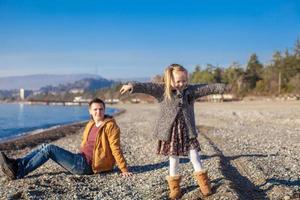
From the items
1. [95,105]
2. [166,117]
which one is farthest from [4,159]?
[166,117]

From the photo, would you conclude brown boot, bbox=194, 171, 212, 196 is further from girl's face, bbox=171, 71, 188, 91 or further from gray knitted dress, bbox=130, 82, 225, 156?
girl's face, bbox=171, 71, 188, 91

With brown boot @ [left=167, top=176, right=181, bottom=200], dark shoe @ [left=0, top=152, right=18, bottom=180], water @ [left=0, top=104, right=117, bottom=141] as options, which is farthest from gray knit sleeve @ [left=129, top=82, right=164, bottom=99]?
water @ [left=0, top=104, right=117, bottom=141]

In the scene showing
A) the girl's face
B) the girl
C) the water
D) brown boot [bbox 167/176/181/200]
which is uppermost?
the girl's face

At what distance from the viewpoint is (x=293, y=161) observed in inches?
440

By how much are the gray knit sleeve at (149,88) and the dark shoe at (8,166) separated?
326 centimetres

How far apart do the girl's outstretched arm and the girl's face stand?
0.22m

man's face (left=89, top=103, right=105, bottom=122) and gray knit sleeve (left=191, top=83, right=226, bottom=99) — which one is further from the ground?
gray knit sleeve (left=191, top=83, right=226, bottom=99)

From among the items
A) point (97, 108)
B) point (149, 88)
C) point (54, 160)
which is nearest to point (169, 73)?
point (149, 88)

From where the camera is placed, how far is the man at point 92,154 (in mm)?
9375

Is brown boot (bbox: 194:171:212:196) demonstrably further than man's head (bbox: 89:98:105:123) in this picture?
No

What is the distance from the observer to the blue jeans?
368 inches

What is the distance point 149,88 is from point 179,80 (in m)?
0.48

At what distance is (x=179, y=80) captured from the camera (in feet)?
24.4

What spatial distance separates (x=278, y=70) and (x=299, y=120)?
195ft
